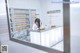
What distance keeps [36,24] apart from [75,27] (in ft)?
2.45

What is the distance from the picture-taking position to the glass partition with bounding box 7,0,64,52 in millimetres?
1529

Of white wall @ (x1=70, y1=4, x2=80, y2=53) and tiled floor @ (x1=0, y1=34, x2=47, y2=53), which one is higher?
white wall @ (x1=70, y1=4, x2=80, y2=53)

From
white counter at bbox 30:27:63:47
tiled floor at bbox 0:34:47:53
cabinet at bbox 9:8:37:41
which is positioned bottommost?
tiled floor at bbox 0:34:47:53

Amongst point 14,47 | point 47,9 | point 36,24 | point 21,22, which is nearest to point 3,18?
point 21,22

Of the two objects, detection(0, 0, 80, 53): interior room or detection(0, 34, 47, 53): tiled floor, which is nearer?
detection(0, 0, 80, 53): interior room

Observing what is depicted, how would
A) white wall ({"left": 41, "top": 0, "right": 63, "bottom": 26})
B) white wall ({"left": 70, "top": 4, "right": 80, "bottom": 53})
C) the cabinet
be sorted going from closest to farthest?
1. white wall ({"left": 70, "top": 4, "right": 80, "bottom": 53})
2. white wall ({"left": 41, "top": 0, "right": 63, "bottom": 26})
3. the cabinet

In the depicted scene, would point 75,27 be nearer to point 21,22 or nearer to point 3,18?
point 21,22

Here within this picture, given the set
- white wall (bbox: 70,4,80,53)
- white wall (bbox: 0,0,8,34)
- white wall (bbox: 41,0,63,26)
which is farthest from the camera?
white wall (bbox: 0,0,8,34)

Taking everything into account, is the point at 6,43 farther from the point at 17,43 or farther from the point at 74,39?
the point at 74,39

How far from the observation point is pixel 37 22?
182cm

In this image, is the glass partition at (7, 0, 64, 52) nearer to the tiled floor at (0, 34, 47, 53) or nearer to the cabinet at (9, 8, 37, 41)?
the cabinet at (9, 8, 37, 41)

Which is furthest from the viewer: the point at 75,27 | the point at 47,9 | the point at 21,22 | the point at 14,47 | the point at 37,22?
the point at 14,47

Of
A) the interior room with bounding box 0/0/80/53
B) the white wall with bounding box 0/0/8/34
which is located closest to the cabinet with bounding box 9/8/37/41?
the interior room with bounding box 0/0/80/53

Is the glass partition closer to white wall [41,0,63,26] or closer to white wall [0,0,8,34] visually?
white wall [41,0,63,26]
